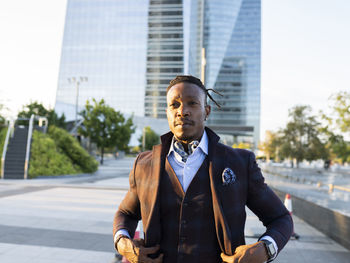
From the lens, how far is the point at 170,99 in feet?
4.88

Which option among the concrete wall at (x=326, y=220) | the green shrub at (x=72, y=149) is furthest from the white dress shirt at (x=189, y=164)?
the green shrub at (x=72, y=149)

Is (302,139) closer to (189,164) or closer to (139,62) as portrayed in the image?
(189,164)

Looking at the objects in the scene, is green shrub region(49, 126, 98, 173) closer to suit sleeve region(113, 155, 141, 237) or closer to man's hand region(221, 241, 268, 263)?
suit sleeve region(113, 155, 141, 237)

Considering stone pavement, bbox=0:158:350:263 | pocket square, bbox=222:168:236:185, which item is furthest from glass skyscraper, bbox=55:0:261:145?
pocket square, bbox=222:168:236:185

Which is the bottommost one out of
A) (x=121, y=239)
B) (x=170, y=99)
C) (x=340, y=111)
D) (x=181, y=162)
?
(x=121, y=239)

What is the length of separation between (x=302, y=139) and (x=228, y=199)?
140ft

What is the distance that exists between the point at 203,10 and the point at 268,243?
125780 mm

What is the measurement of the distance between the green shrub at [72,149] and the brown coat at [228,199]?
20.6 m

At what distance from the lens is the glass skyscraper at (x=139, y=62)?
9344cm

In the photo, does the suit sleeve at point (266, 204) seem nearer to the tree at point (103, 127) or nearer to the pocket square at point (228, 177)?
the pocket square at point (228, 177)

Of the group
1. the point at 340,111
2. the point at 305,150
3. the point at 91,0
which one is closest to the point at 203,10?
the point at 91,0

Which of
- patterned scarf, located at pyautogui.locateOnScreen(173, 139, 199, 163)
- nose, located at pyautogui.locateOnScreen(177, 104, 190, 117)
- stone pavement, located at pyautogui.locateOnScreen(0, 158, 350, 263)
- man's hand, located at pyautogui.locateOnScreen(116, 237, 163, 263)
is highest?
nose, located at pyautogui.locateOnScreen(177, 104, 190, 117)

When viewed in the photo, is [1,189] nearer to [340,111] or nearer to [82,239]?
[82,239]

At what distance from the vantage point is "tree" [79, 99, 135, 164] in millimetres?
32281
